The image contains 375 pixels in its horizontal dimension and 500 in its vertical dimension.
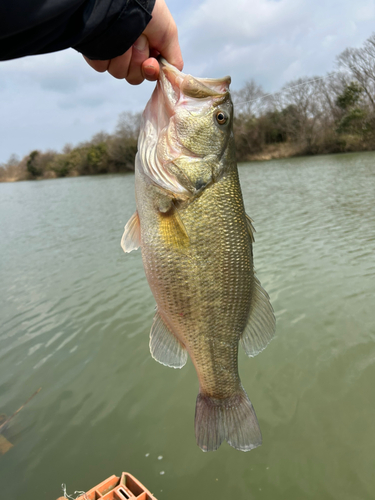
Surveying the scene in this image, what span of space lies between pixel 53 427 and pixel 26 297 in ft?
14.7

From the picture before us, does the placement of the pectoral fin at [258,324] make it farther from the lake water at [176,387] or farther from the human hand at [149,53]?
the lake water at [176,387]

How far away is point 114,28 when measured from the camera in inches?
56.7

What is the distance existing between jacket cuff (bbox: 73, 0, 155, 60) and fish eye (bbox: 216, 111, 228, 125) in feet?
1.95

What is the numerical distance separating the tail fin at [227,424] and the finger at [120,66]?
1933 mm

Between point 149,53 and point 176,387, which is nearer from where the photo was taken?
point 149,53

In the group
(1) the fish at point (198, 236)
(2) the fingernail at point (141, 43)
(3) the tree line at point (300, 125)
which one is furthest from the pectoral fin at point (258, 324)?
(3) the tree line at point (300, 125)

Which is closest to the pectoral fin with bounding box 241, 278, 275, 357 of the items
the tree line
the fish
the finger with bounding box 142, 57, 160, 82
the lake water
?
the fish

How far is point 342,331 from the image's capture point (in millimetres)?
5090

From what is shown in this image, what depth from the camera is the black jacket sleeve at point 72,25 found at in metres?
1.07

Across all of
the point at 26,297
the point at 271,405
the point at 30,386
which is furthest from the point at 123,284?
the point at 271,405

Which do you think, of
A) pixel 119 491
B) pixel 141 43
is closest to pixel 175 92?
pixel 141 43

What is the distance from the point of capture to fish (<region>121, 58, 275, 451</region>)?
1819mm

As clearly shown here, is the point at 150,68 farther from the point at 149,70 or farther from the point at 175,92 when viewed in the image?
the point at 175,92

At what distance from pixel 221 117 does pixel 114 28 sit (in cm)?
72
